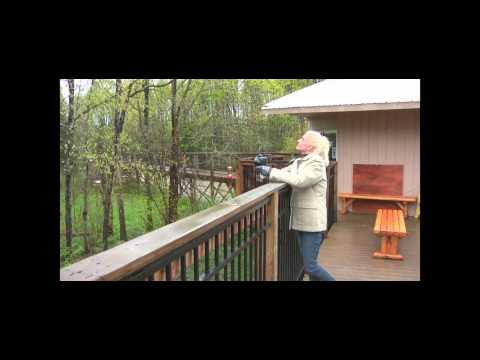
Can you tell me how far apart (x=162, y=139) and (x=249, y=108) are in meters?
8.01

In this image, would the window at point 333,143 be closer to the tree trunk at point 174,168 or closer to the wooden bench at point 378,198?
the wooden bench at point 378,198

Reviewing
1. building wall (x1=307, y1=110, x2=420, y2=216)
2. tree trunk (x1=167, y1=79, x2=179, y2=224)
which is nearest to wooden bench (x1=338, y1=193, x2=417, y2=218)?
building wall (x1=307, y1=110, x2=420, y2=216)

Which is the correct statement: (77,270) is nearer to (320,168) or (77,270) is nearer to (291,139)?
(320,168)

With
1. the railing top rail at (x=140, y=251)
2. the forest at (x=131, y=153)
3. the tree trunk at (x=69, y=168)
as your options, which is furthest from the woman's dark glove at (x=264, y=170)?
the tree trunk at (x=69, y=168)

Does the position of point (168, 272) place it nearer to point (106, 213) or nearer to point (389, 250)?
point (389, 250)

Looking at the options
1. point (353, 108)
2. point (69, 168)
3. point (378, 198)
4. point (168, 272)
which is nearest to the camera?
point (168, 272)

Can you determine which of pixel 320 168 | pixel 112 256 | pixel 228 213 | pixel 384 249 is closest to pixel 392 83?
pixel 384 249

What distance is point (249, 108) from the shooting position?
19.5 m

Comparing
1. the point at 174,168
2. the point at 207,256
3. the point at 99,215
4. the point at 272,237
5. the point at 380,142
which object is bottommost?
the point at 99,215

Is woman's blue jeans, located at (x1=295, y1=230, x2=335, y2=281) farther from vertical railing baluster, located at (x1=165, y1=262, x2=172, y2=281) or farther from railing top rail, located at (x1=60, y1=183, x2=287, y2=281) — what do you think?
vertical railing baluster, located at (x1=165, y1=262, x2=172, y2=281)

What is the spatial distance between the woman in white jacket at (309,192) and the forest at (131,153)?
25.8 feet

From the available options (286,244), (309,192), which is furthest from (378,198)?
(309,192)

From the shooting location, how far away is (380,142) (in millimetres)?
8289

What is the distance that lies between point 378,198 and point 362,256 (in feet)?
9.91
